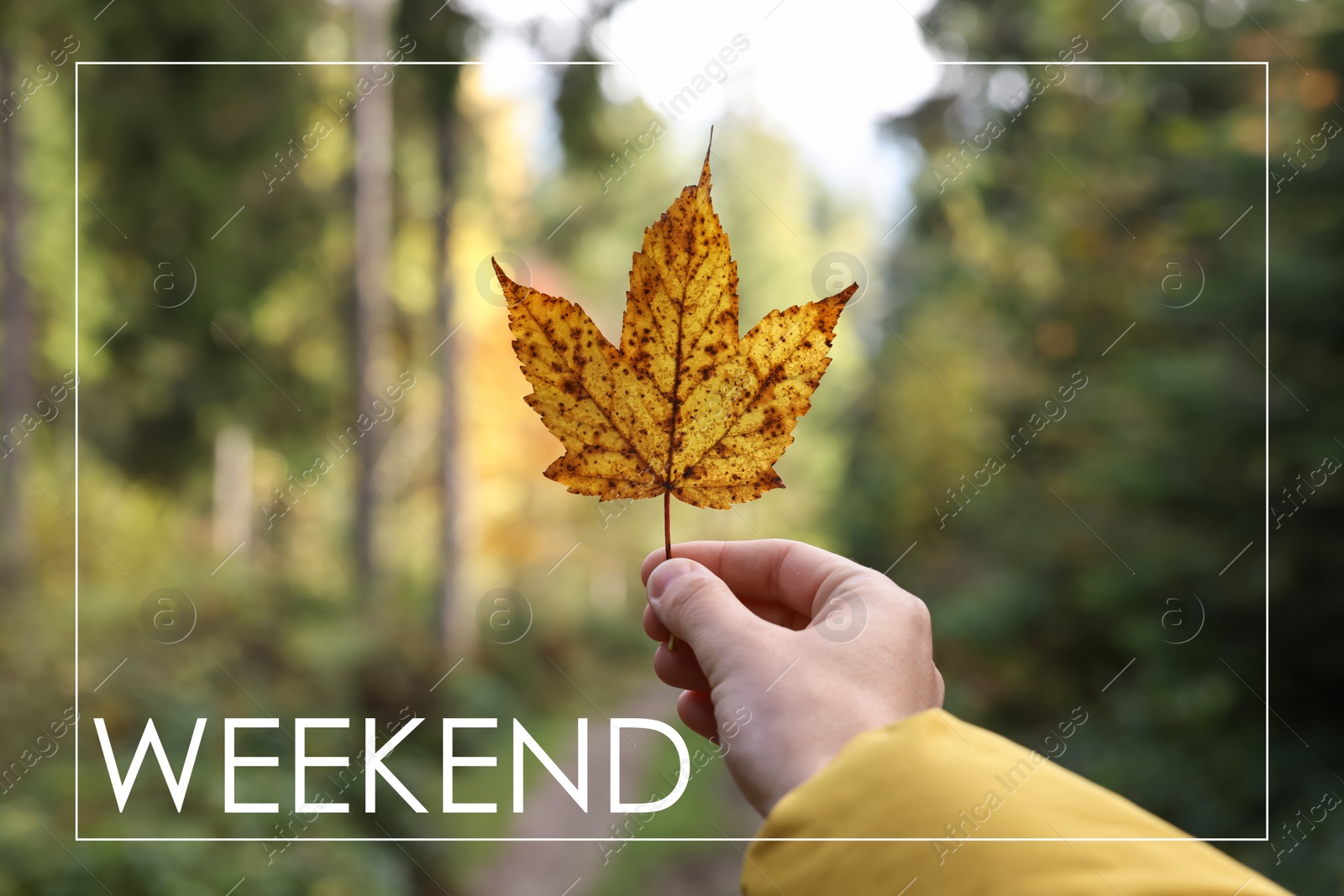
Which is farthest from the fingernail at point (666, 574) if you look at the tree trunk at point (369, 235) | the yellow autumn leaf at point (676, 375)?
the tree trunk at point (369, 235)

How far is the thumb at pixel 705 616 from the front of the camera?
45.0 inches

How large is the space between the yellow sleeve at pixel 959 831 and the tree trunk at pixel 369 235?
8.50m

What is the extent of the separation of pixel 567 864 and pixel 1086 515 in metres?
4.58

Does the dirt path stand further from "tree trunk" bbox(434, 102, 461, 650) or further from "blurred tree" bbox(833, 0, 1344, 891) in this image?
"blurred tree" bbox(833, 0, 1344, 891)

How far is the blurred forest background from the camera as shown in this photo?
400cm

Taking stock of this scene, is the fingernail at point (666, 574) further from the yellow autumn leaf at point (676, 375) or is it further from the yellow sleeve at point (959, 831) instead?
the yellow sleeve at point (959, 831)

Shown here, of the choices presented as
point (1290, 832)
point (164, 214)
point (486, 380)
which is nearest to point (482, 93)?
point (486, 380)

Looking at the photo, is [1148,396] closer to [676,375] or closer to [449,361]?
[676,375]

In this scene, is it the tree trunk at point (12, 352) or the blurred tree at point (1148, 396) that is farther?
the tree trunk at point (12, 352)

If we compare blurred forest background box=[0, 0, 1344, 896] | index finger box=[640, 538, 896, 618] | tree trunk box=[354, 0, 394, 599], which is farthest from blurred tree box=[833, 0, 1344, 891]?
tree trunk box=[354, 0, 394, 599]

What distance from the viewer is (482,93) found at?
32.9 ft

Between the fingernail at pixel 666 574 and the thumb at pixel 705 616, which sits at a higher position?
the fingernail at pixel 666 574

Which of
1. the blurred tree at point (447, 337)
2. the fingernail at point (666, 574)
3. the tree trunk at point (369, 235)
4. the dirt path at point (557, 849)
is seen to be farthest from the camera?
the tree trunk at point (369, 235)

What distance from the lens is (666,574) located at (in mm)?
1248
